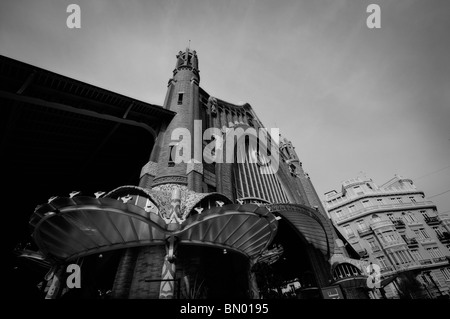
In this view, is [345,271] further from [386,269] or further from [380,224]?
[380,224]

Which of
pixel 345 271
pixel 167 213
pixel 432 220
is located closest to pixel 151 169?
pixel 167 213

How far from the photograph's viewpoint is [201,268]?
24.5 feet

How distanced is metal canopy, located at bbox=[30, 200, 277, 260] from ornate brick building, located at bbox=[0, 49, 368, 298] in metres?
0.03

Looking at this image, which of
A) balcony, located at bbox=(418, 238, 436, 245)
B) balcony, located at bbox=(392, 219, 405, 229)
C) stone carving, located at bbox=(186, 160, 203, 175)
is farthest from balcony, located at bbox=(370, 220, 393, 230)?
stone carving, located at bbox=(186, 160, 203, 175)

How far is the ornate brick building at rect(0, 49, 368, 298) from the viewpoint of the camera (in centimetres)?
674

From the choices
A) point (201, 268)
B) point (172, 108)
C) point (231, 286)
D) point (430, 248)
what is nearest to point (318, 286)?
point (231, 286)

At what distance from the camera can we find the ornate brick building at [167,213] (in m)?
6.74

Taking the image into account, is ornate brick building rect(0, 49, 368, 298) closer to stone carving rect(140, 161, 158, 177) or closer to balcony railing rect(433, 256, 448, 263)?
stone carving rect(140, 161, 158, 177)

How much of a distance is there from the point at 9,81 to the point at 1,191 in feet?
31.1

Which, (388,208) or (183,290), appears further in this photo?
Result: (388,208)

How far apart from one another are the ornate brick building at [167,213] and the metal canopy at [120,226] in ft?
0.11

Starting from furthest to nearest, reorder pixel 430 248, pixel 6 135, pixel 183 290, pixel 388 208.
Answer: pixel 388 208
pixel 430 248
pixel 6 135
pixel 183 290

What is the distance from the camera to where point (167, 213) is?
25.2 feet

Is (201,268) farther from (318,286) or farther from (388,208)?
(388,208)
